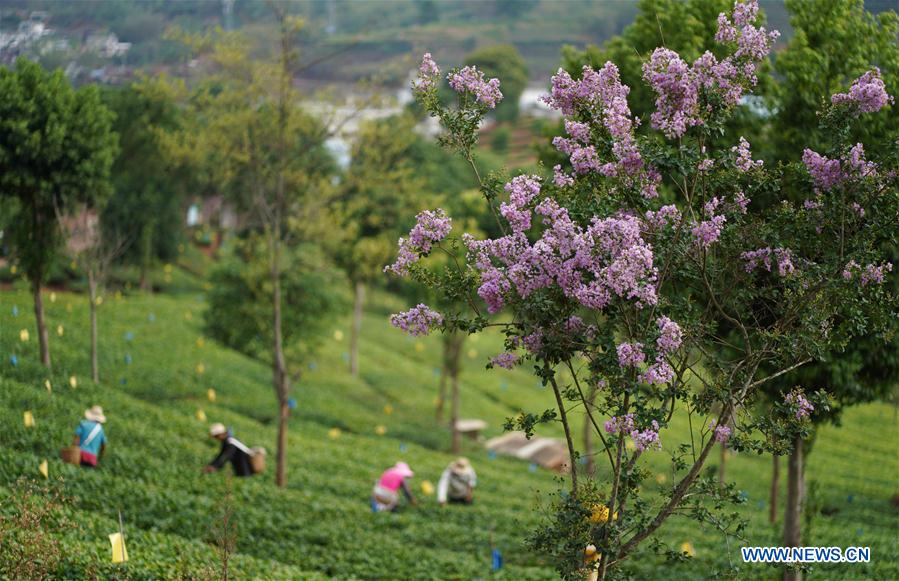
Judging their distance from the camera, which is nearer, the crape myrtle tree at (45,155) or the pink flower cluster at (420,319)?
the pink flower cluster at (420,319)

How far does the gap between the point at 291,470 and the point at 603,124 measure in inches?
660

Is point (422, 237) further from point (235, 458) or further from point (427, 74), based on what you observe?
point (235, 458)

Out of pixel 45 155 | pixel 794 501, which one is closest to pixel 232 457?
pixel 45 155

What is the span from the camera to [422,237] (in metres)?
10.5

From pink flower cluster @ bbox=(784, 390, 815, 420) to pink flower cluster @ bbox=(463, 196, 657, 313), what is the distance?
1.96 metres

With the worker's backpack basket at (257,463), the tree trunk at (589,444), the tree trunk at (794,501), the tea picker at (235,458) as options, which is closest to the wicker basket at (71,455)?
the tea picker at (235,458)

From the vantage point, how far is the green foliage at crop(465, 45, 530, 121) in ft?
399

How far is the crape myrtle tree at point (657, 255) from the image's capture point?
9.86m

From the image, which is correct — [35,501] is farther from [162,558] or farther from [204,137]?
[204,137]

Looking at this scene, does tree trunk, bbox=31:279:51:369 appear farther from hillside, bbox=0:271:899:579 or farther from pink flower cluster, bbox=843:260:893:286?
pink flower cluster, bbox=843:260:893:286

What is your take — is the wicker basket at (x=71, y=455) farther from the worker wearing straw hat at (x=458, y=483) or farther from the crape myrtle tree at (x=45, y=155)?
the worker wearing straw hat at (x=458, y=483)

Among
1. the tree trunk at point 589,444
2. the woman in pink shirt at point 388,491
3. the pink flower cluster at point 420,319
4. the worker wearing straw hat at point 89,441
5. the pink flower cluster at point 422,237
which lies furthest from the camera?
the woman in pink shirt at point 388,491

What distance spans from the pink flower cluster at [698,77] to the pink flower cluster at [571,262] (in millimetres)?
1186

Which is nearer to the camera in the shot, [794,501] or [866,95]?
[866,95]
